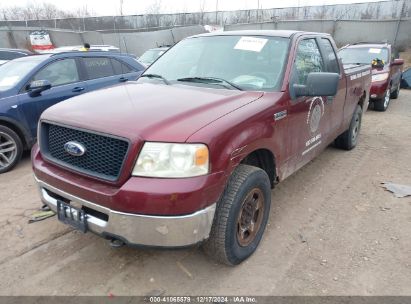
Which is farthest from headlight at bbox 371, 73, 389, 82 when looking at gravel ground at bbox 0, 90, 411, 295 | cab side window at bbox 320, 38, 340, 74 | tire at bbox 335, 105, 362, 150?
gravel ground at bbox 0, 90, 411, 295

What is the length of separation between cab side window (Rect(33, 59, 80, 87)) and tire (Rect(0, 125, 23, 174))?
0.97 meters

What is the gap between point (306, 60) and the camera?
12.5 ft

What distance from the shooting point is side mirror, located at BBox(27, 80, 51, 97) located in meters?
5.16

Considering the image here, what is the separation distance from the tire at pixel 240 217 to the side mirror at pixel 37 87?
12.2 ft

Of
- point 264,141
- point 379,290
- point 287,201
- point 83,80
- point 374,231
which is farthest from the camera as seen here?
point 83,80

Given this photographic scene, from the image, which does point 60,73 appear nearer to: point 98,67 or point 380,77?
point 98,67

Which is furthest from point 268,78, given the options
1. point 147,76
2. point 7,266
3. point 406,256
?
point 7,266

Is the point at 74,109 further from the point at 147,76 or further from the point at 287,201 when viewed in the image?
the point at 287,201

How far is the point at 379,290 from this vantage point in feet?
8.79

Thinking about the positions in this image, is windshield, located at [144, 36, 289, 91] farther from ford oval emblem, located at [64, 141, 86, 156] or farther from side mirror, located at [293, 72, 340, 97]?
ford oval emblem, located at [64, 141, 86, 156]

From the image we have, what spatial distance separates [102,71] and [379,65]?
6.62 metres

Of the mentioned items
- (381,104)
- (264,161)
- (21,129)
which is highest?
(264,161)

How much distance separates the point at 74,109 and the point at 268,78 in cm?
173

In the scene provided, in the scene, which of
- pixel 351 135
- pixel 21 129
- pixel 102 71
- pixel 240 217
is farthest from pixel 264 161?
pixel 102 71
